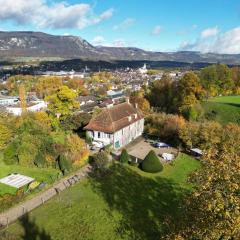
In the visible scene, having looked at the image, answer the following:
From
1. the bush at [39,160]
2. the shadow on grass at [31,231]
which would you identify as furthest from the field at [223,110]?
the shadow on grass at [31,231]

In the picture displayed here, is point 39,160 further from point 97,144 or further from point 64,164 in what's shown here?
point 97,144

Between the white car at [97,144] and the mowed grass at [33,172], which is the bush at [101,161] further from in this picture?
the white car at [97,144]

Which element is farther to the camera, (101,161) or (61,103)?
(61,103)

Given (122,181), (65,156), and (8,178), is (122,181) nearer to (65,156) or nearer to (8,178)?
(65,156)

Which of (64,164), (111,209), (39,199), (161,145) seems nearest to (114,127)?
(161,145)

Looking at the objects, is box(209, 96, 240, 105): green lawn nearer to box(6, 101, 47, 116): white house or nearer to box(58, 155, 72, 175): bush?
box(6, 101, 47, 116): white house

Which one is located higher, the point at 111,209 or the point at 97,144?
the point at 111,209

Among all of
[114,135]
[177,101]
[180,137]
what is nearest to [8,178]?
[114,135]

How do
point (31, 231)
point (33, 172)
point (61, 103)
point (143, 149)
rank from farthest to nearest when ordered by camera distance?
point (61, 103)
point (143, 149)
point (33, 172)
point (31, 231)
